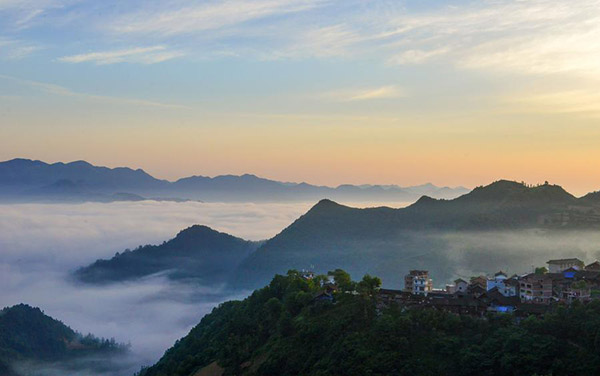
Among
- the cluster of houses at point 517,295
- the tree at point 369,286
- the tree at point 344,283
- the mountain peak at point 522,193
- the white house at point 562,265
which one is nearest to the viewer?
the cluster of houses at point 517,295

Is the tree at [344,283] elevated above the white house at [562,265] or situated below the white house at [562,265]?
below

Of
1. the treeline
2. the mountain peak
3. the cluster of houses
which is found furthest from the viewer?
the mountain peak

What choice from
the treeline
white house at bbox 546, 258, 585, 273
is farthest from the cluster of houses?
the treeline

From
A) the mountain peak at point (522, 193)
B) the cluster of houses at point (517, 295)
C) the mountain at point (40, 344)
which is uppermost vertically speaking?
the mountain peak at point (522, 193)

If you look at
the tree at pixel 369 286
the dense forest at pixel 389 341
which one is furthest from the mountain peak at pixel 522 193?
the tree at pixel 369 286

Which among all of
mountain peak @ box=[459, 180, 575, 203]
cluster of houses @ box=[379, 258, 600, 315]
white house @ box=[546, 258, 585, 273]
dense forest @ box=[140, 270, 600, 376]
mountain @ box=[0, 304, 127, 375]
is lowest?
mountain @ box=[0, 304, 127, 375]

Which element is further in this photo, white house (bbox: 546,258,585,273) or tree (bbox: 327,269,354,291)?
white house (bbox: 546,258,585,273)

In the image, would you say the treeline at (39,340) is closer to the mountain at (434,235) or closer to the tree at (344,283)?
the mountain at (434,235)

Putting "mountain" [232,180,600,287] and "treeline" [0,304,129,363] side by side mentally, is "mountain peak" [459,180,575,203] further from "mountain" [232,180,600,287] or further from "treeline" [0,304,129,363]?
"treeline" [0,304,129,363]
